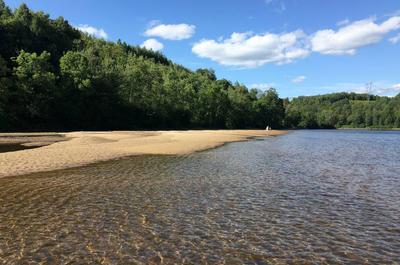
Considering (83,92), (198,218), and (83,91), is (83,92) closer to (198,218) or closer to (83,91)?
(83,91)

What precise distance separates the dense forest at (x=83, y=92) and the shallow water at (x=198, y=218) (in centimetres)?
6108

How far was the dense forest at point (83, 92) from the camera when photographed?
77.5m

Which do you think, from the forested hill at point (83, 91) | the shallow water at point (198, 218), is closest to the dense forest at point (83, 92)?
the forested hill at point (83, 91)

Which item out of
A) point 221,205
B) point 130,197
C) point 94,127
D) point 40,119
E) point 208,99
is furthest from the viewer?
point 208,99

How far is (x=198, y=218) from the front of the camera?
12258 millimetres

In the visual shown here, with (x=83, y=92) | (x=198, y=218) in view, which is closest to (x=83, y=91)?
(x=83, y=92)

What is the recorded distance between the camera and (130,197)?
15234mm

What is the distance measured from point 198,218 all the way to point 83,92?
80371mm

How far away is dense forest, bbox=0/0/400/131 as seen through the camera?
7750 centimetres

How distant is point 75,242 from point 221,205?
5.94 m

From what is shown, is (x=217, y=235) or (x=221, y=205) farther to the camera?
(x=221, y=205)

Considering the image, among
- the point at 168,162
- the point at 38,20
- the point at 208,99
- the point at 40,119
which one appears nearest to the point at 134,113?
the point at 40,119

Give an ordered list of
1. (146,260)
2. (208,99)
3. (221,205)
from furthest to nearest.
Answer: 1. (208,99)
2. (221,205)
3. (146,260)

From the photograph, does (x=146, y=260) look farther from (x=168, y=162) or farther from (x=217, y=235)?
(x=168, y=162)
